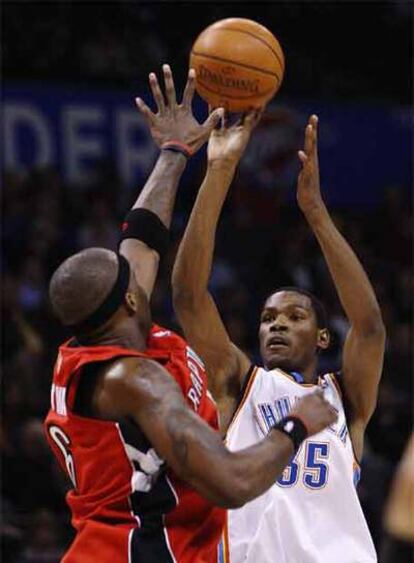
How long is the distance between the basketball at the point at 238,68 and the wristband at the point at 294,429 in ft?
5.86

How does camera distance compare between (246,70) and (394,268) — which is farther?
(394,268)

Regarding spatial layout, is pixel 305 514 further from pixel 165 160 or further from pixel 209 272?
pixel 165 160

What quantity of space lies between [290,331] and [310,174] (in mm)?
657

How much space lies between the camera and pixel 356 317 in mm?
5344

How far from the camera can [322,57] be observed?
1421cm

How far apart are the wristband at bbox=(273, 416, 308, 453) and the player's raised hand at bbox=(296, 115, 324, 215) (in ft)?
5.08

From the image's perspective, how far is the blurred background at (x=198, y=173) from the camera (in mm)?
9648

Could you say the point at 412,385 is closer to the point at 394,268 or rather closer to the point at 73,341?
the point at 394,268

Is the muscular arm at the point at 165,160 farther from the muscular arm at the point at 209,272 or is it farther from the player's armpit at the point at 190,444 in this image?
the player's armpit at the point at 190,444

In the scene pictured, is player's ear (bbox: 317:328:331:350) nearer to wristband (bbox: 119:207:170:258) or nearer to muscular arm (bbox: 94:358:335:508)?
wristband (bbox: 119:207:170:258)

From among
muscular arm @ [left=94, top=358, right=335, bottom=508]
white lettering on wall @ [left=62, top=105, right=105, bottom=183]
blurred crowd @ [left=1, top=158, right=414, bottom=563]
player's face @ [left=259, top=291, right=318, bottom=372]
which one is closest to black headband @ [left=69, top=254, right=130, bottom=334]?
muscular arm @ [left=94, top=358, right=335, bottom=508]

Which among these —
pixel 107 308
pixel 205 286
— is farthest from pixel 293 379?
pixel 107 308

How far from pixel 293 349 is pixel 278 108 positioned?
312 inches

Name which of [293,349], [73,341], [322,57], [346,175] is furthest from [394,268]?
[73,341]
